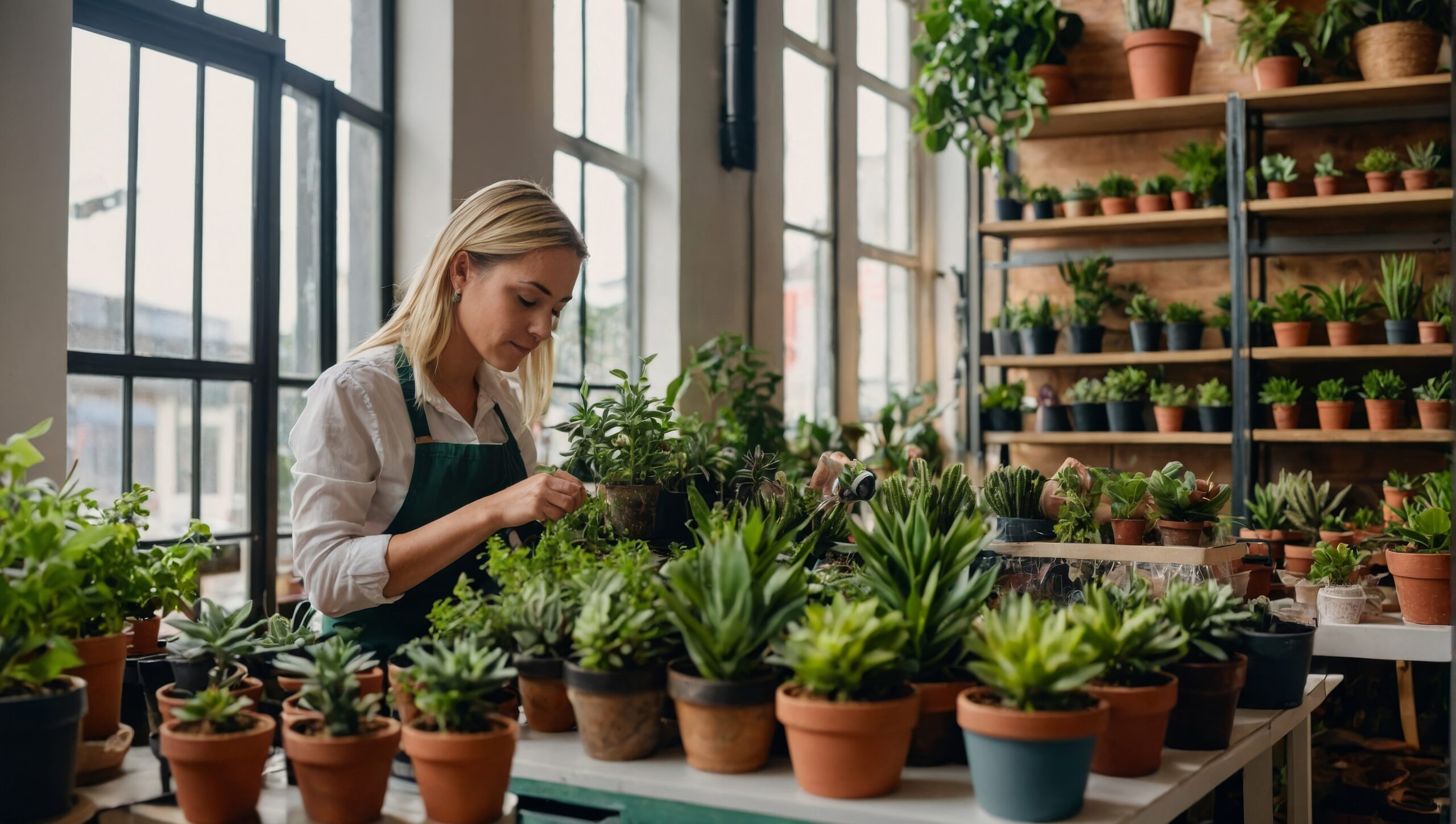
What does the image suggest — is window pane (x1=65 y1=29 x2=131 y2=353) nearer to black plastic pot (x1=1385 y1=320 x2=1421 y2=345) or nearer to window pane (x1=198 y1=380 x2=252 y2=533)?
window pane (x1=198 y1=380 x2=252 y2=533)

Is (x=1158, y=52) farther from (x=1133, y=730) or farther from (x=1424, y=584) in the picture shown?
(x=1133, y=730)

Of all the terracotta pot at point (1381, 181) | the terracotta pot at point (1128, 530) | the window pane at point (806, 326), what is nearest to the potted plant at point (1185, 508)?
the terracotta pot at point (1128, 530)

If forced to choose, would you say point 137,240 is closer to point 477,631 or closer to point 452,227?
point 452,227

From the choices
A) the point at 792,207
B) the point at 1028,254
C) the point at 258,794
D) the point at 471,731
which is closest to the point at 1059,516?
the point at 471,731

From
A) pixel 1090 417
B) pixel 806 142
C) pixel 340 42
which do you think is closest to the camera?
pixel 340 42

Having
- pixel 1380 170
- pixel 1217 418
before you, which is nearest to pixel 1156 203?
pixel 1380 170

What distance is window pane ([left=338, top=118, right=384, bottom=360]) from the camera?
12.6 ft

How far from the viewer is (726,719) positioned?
1.36 m

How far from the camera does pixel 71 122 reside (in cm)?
281

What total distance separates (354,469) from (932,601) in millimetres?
1017

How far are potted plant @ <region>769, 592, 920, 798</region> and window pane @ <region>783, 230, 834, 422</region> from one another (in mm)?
5005

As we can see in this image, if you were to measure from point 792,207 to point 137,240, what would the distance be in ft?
12.5

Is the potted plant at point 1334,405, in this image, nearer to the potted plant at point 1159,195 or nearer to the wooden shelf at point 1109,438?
the wooden shelf at point 1109,438

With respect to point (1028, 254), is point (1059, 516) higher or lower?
lower
